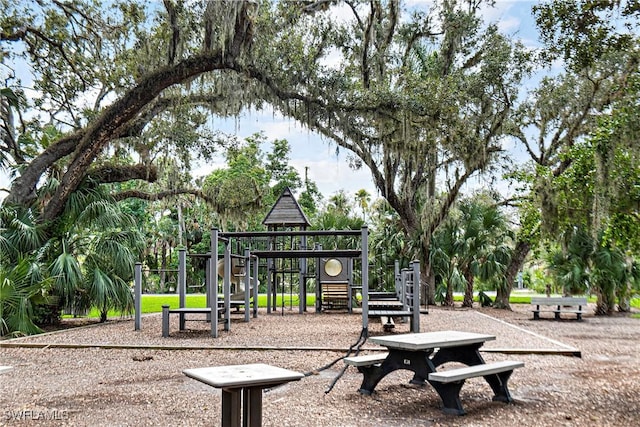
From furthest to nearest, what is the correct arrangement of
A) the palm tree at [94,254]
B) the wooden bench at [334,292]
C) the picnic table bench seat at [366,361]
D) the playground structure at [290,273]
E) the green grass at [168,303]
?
the green grass at [168,303]
the wooden bench at [334,292]
the palm tree at [94,254]
the playground structure at [290,273]
the picnic table bench seat at [366,361]

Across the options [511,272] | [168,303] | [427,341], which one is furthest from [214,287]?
[511,272]

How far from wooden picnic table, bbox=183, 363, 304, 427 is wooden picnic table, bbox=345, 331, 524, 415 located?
1.67 meters

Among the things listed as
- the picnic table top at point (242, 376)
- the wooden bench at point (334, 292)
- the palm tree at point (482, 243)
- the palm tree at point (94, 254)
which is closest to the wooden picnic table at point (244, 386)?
the picnic table top at point (242, 376)

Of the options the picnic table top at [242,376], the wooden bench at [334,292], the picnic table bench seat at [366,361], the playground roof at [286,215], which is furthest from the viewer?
the wooden bench at [334,292]

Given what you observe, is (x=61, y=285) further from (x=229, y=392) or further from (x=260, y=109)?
(x=229, y=392)

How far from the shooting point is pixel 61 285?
1084 cm

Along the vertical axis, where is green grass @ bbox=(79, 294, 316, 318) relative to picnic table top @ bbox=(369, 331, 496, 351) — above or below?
below

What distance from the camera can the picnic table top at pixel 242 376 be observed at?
3.35 m

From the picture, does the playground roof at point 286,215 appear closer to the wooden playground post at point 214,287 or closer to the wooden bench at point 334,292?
the wooden bench at point 334,292

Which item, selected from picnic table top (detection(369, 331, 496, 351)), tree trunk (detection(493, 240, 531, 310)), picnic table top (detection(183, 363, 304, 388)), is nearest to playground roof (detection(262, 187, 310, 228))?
tree trunk (detection(493, 240, 531, 310))

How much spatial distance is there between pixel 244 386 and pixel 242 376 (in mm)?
140

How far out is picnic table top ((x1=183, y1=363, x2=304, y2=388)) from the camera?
132 inches

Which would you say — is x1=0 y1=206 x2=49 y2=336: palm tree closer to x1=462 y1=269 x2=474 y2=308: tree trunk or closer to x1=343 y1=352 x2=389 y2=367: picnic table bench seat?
x1=343 y1=352 x2=389 y2=367: picnic table bench seat

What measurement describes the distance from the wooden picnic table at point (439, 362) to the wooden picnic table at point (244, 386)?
5.49ft
